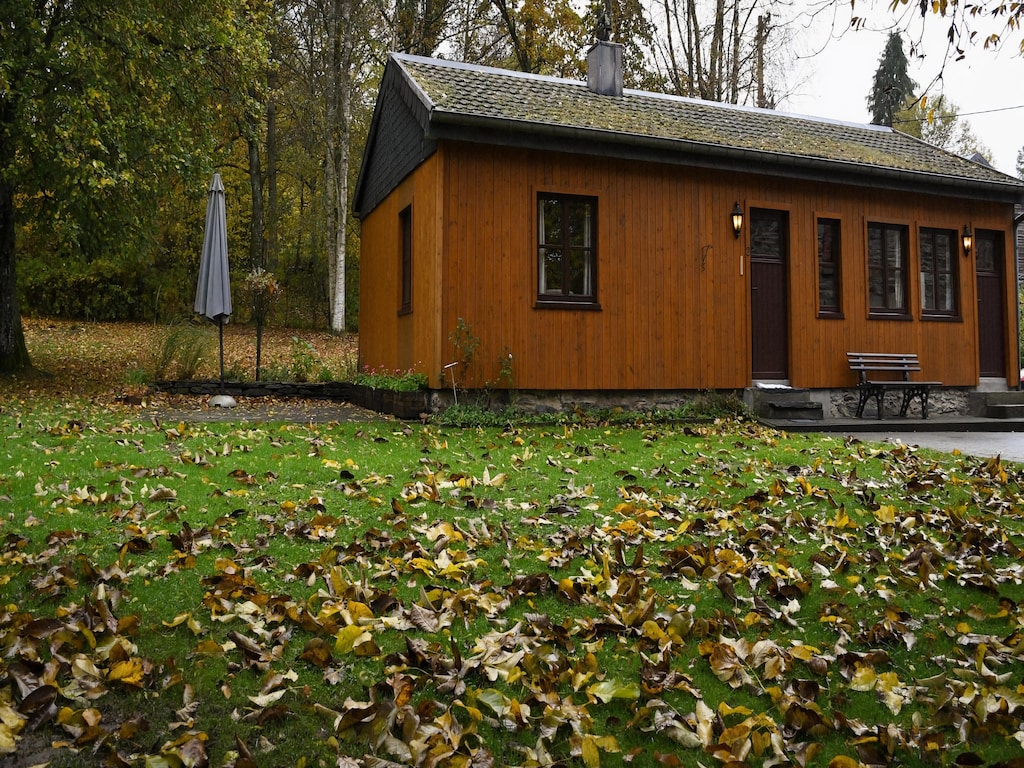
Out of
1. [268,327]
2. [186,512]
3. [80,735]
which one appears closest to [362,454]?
[186,512]

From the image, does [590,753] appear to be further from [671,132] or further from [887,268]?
[887,268]

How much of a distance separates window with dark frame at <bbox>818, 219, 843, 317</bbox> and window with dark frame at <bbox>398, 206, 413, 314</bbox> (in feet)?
21.3

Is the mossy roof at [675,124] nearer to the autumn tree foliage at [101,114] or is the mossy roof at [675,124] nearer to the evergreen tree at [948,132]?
the autumn tree foliage at [101,114]

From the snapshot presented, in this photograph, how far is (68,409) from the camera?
9922 millimetres

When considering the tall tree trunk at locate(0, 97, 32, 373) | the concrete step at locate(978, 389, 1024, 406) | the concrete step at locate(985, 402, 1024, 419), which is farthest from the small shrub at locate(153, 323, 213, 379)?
the concrete step at locate(978, 389, 1024, 406)

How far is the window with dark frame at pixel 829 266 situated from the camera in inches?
499

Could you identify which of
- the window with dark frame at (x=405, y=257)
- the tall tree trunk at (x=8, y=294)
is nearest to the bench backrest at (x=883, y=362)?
the window with dark frame at (x=405, y=257)

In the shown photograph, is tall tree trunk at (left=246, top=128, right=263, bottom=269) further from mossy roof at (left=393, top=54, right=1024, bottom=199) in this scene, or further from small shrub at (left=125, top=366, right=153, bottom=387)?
mossy roof at (left=393, top=54, right=1024, bottom=199)

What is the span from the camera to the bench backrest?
12562mm

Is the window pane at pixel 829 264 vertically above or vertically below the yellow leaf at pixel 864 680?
above

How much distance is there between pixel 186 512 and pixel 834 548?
3.68 meters

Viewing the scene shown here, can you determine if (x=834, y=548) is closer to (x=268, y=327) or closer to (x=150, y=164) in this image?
(x=150, y=164)

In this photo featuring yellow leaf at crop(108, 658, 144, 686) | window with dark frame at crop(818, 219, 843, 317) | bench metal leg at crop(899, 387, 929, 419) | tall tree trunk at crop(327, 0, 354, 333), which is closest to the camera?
yellow leaf at crop(108, 658, 144, 686)

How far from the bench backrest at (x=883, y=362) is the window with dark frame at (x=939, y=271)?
3.26 ft
